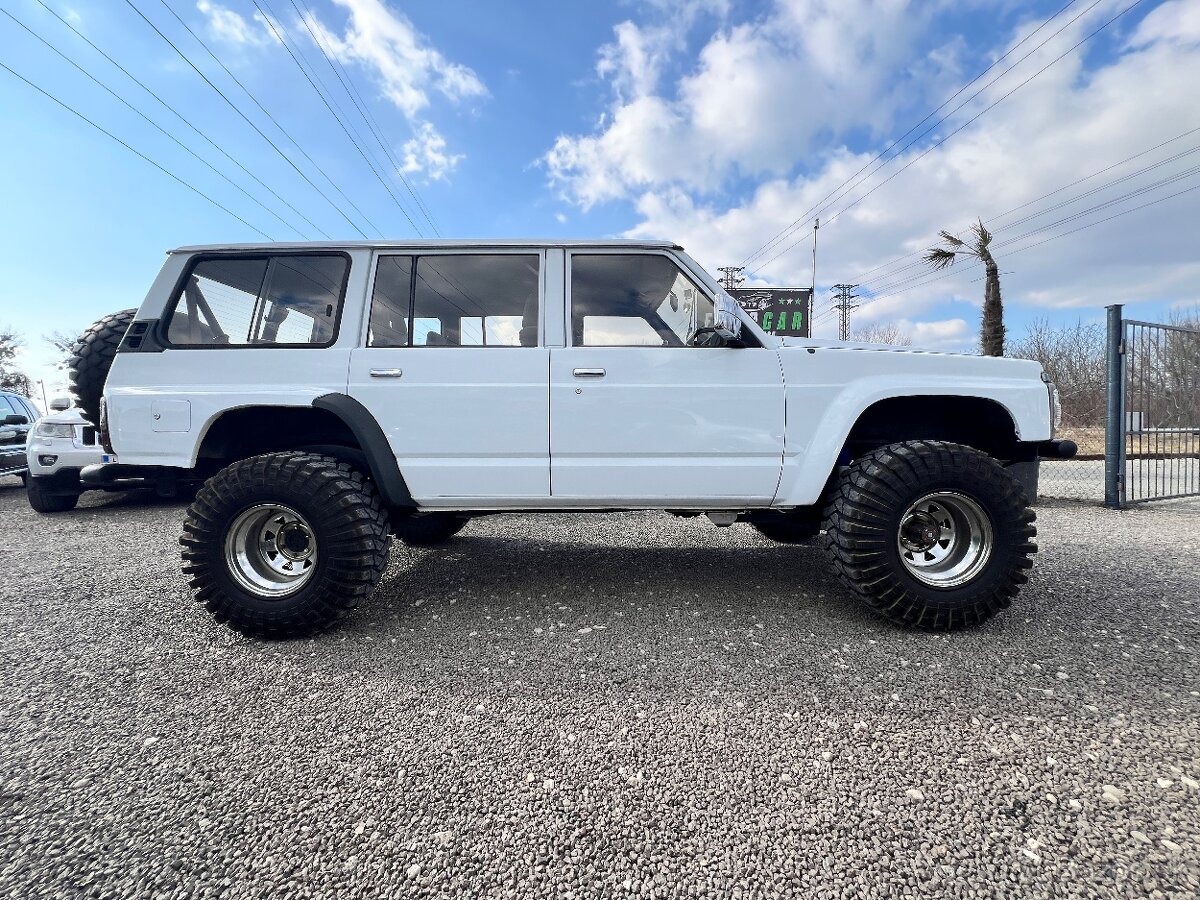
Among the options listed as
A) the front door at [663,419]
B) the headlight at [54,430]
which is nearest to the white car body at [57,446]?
the headlight at [54,430]

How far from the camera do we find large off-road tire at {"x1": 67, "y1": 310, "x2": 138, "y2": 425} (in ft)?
9.30

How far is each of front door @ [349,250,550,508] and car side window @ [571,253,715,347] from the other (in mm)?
216

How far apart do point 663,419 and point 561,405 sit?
0.51 meters

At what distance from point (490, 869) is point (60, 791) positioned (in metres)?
1.30

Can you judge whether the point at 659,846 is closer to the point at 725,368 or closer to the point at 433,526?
the point at 725,368

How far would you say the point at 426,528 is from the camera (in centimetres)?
350

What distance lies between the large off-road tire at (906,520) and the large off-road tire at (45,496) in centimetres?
746

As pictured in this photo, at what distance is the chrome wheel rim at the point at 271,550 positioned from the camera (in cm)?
237

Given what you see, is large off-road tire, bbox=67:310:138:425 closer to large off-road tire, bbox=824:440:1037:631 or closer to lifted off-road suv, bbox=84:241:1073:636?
lifted off-road suv, bbox=84:241:1073:636

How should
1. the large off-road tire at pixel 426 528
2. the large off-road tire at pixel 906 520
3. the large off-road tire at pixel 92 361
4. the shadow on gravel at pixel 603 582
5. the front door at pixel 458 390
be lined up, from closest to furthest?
1. the large off-road tire at pixel 906 520
2. the front door at pixel 458 390
3. the shadow on gravel at pixel 603 582
4. the large off-road tire at pixel 92 361
5. the large off-road tire at pixel 426 528

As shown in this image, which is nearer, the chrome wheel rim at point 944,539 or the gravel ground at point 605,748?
the gravel ground at point 605,748

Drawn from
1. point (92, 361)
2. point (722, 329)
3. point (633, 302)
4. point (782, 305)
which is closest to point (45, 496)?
point (92, 361)

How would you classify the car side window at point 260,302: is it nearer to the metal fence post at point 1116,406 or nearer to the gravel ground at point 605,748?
the gravel ground at point 605,748

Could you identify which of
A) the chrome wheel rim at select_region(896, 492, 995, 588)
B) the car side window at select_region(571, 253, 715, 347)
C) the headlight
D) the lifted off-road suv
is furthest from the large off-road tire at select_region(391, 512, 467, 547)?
the headlight
